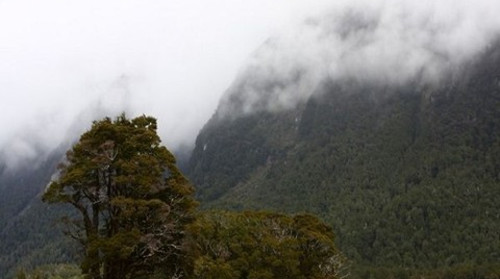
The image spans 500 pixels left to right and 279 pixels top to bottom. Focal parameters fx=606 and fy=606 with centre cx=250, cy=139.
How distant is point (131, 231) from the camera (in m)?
30.7

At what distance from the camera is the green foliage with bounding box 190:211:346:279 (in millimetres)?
57906

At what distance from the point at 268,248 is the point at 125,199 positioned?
3229cm

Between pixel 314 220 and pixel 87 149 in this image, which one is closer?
pixel 87 149

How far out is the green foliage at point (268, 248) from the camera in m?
57.9

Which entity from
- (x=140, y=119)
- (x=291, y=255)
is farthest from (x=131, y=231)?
(x=291, y=255)

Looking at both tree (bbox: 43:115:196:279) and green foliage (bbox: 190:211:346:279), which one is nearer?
tree (bbox: 43:115:196:279)

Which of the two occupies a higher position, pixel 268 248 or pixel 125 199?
pixel 125 199

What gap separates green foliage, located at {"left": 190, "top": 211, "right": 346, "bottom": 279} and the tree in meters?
21.4

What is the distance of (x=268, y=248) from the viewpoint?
200 feet

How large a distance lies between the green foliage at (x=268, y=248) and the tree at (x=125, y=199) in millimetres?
21407

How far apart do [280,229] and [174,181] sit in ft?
108

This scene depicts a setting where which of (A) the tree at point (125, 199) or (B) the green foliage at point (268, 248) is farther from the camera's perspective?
(B) the green foliage at point (268, 248)

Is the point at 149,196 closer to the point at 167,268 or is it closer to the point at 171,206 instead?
the point at 171,206

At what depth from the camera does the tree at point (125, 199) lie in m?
31.1
